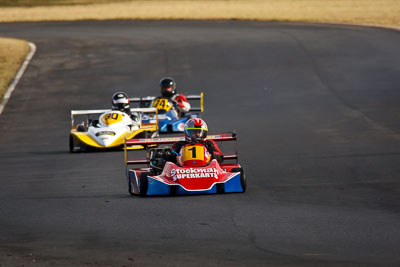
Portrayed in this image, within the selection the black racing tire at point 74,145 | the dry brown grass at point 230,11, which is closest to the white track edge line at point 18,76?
the black racing tire at point 74,145

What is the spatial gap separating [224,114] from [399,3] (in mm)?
40212

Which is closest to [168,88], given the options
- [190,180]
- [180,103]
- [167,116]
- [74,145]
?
[180,103]

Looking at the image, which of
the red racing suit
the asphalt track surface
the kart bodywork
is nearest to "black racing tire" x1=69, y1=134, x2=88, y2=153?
the asphalt track surface

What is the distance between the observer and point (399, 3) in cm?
6238

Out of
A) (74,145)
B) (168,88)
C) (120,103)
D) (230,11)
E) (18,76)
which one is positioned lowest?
(74,145)

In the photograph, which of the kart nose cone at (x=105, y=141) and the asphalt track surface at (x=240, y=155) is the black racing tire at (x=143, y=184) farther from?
the kart nose cone at (x=105, y=141)

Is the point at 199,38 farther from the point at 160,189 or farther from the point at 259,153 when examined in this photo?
the point at 160,189

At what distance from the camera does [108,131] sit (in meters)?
19.7

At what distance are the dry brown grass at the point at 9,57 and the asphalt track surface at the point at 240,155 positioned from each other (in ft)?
2.19

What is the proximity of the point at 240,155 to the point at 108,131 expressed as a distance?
3397 millimetres

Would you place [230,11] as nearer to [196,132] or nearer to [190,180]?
[196,132]

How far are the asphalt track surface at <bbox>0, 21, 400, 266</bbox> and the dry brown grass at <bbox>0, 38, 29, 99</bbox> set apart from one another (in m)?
0.67

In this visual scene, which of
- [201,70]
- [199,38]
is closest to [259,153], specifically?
[201,70]

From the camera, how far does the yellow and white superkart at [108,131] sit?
19.5 m
